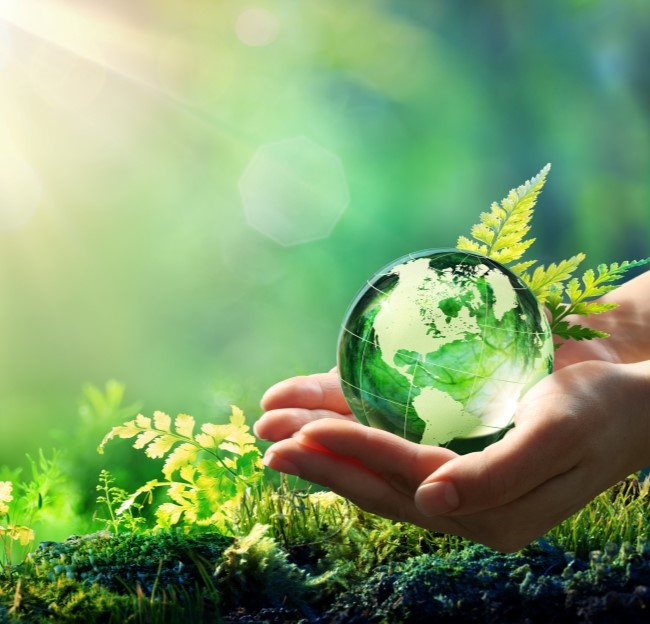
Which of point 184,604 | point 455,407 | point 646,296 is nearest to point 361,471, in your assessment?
point 455,407

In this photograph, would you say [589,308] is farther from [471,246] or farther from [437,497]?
[437,497]

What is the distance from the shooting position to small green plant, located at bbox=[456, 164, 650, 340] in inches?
93.9

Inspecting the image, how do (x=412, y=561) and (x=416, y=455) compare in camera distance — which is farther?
(x=412, y=561)

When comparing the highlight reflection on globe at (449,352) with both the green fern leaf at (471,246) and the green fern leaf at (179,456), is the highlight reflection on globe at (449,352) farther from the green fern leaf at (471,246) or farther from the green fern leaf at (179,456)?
the green fern leaf at (179,456)

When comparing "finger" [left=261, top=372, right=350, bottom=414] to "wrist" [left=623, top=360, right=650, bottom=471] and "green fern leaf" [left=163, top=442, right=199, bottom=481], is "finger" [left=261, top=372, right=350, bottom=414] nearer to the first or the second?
"green fern leaf" [left=163, top=442, right=199, bottom=481]

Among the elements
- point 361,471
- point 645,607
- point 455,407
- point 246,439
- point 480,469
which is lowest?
point 645,607

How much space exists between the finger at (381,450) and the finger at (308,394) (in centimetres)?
64

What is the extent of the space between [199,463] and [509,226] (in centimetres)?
158

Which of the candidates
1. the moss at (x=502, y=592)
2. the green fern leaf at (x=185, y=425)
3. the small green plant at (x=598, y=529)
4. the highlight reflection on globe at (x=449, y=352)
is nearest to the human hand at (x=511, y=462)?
the highlight reflection on globe at (x=449, y=352)

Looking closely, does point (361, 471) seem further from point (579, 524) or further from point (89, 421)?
point (89, 421)

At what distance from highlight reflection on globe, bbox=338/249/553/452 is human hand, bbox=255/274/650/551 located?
164 millimetres

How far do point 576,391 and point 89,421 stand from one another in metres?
3.70

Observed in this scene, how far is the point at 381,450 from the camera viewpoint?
1.82 meters

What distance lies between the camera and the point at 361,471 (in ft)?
6.26
